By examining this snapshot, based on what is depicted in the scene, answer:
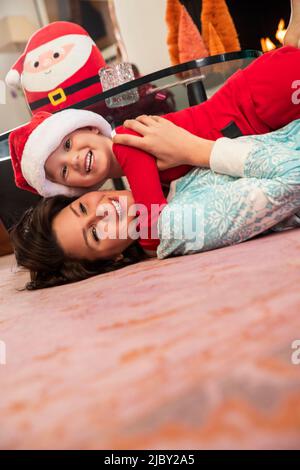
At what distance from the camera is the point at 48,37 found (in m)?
1.61

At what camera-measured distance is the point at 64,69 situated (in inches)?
62.3

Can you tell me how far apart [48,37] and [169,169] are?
94cm

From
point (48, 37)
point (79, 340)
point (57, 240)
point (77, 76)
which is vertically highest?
point (48, 37)

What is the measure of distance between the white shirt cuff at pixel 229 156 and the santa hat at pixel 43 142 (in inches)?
14.5

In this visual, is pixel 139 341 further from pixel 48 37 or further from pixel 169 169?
pixel 48 37

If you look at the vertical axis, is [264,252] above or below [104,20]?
below

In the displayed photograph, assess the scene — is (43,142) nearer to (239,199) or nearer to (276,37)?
(239,199)

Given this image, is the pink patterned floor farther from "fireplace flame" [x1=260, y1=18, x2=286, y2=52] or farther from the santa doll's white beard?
"fireplace flame" [x1=260, y1=18, x2=286, y2=52]

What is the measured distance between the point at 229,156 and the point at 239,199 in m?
0.12

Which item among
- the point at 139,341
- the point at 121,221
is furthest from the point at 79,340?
the point at 121,221

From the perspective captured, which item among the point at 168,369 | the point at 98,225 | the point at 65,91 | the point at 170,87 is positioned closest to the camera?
the point at 168,369

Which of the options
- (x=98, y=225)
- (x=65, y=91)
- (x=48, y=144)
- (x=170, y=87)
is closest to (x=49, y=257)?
(x=98, y=225)

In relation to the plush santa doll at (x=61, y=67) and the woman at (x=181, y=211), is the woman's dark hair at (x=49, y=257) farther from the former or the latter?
the plush santa doll at (x=61, y=67)

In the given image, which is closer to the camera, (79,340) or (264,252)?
(79,340)
